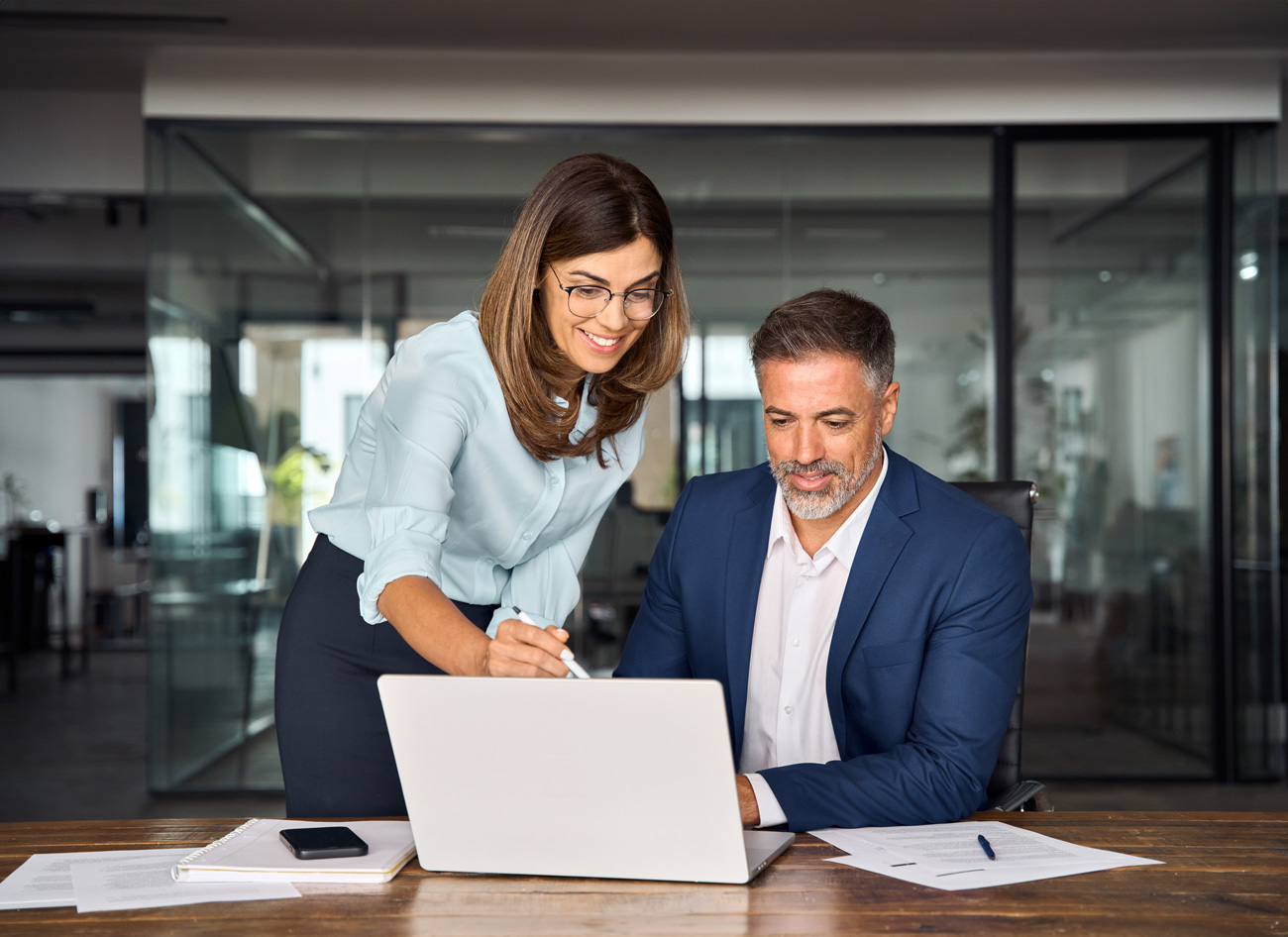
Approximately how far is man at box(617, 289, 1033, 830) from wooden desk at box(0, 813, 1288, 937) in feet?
1.13

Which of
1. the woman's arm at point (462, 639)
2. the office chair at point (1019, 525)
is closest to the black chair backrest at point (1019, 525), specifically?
the office chair at point (1019, 525)

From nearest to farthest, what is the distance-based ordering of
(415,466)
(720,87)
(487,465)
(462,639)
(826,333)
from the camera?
1. (462,639)
2. (415,466)
3. (487,465)
4. (826,333)
5. (720,87)

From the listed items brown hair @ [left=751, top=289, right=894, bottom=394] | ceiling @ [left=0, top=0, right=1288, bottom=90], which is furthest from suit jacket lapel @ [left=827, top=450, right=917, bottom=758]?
ceiling @ [left=0, top=0, right=1288, bottom=90]

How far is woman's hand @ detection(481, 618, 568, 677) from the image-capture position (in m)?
1.15

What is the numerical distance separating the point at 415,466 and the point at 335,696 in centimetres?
43

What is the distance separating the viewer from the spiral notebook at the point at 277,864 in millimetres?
1137

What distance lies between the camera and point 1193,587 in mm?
4871

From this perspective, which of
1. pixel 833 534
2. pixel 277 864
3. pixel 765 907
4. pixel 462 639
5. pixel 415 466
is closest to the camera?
pixel 765 907

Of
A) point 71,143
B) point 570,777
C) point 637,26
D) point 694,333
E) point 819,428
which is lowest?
point 570,777

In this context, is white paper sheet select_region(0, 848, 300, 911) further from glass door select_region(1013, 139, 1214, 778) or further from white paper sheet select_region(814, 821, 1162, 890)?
Answer: glass door select_region(1013, 139, 1214, 778)

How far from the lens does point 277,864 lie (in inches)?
45.4

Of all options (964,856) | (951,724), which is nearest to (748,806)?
(964,856)

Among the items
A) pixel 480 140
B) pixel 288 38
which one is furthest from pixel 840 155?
pixel 288 38

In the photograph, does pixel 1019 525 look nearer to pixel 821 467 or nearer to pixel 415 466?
pixel 821 467
